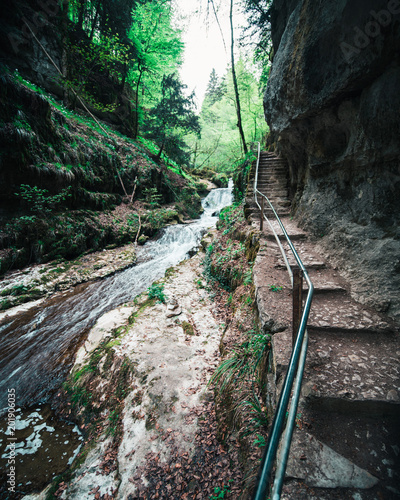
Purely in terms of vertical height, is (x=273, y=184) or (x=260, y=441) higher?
(x=273, y=184)

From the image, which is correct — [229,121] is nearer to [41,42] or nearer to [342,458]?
[41,42]

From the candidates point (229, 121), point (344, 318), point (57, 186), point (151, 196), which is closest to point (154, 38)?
point (229, 121)

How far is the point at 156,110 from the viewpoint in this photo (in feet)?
49.6

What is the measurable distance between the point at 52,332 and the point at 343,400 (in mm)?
5838

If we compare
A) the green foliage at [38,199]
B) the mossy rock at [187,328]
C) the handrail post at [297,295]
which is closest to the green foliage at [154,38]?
the green foliage at [38,199]

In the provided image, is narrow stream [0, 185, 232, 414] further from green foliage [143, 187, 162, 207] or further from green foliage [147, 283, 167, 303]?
green foliage [143, 187, 162, 207]

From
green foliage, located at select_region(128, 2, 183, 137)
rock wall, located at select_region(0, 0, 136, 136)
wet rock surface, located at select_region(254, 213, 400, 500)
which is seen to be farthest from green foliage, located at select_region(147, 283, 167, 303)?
green foliage, located at select_region(128, 2, 183, 137)

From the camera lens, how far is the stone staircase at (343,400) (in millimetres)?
1430

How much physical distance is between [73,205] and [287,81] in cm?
882

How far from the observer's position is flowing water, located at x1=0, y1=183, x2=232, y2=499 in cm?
268

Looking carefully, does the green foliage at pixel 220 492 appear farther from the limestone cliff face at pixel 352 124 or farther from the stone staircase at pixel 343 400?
the limestone cliff face at pixel 352 124

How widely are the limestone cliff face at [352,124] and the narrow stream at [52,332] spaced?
18.5ft

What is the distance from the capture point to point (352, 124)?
11.1ft

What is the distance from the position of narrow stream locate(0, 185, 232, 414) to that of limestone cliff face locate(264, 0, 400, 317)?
563 cm
